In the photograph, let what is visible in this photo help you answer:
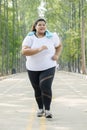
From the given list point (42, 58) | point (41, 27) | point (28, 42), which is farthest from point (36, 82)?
point (41, 27)

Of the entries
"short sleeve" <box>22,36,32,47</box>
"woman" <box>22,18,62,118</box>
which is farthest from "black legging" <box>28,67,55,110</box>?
"short sleeve" <box>22,36,32,47</box>

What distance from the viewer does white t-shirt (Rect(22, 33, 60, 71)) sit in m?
10.5

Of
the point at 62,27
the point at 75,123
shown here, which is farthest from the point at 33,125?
the point at 62,27

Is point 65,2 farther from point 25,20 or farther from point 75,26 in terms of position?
point 25,20

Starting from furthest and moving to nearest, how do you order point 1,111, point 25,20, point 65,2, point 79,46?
1. point 25,20
2. point 65,2
3. point 79,46
4. point 1,111

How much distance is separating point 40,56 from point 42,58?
0.18 feet

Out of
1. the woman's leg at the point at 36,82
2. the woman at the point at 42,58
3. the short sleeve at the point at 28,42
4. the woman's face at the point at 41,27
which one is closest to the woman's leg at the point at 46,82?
the woman at the point at 42,58

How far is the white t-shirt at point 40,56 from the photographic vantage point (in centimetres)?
1048

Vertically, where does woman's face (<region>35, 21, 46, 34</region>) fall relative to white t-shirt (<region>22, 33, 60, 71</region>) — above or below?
above

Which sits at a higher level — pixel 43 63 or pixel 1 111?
pixel 43 63

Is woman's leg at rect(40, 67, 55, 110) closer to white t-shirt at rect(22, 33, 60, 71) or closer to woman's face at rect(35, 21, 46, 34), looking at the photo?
white t-shirt at rect(22, 33, 60, 71)

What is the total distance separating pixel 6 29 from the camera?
7762 cm

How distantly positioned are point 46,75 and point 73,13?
254 ft

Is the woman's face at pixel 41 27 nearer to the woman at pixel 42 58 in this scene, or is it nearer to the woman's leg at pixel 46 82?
the woman at pixel 42 58
